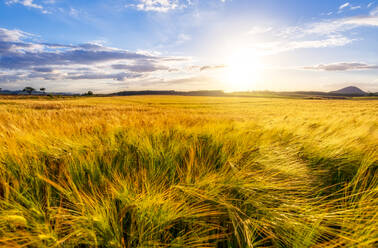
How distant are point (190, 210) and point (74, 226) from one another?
504 mm

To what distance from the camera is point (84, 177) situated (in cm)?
115

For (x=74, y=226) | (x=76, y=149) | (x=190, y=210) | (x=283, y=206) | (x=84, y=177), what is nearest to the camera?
(x=74, y=226)

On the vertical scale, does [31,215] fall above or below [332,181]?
above

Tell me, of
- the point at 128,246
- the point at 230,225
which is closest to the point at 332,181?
the point at 230,225

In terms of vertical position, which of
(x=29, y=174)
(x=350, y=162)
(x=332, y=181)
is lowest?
(x=332, y=181)

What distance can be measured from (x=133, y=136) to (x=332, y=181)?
187cm

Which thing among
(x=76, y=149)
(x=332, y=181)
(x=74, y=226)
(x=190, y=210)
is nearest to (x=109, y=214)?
(x=74, y=226)

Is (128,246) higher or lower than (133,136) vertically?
lower

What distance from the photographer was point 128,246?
0.75 m

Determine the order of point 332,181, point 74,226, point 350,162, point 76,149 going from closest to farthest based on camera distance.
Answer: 1. point 74,226
2. point 76,149
3. point 332,181
4. point 350,162

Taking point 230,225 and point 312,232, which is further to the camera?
point 230,225

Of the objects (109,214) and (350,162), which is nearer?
(109,214)

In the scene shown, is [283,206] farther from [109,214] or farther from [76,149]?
[76,149]

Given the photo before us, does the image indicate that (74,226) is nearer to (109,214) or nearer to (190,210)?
(109,214)
